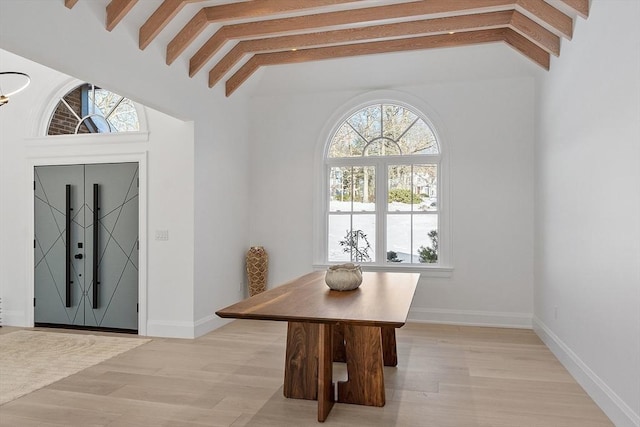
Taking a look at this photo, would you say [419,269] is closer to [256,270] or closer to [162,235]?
[256,270]

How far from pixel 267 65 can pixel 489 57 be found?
2.56 metres

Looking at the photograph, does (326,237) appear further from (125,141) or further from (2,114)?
(2,114)

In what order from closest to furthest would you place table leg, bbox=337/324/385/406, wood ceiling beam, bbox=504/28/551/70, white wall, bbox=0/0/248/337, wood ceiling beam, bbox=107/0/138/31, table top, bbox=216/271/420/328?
table top, bbox=216/271/420/328
table leg, bbox=337/324/385/406
white wall, bbox=0/0/248/337
wood ceiling beam, bbox=107/0/138/31
wood ceiling beam, bbox=504/28/551/70

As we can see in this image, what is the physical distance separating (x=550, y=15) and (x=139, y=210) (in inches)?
173

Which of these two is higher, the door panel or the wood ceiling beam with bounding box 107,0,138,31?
the wood ceiling beam with bounding box 107,0,138,31

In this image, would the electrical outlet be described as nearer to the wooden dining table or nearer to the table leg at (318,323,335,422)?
the wooden dining table

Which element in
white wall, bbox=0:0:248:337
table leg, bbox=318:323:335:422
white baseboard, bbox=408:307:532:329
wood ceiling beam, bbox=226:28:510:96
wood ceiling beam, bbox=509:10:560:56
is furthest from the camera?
white baseboard, bbox=408:307:532:329

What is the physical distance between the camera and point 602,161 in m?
2.98

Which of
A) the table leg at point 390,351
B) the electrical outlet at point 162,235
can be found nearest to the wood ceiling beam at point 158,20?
the electrical outlet at point 162,235

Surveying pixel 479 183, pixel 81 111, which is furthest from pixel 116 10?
pixel 479 183

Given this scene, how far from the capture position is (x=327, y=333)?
277 centimetres

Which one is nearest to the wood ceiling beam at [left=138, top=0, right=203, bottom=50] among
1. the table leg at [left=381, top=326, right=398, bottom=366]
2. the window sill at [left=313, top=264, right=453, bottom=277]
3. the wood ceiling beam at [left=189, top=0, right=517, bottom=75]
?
the wood ceiling beam at [left=189, top=0, right=517, bottom=75]

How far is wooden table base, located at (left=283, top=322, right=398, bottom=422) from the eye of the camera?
278cm

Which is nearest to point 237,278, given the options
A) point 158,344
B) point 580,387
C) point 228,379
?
point 158,344
